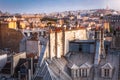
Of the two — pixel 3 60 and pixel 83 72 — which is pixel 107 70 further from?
pixel 3 60

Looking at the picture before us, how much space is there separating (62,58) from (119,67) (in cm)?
196

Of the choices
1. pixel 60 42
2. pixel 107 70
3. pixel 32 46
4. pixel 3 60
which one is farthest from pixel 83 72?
pixel 32 46

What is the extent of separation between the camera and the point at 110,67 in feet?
29.9

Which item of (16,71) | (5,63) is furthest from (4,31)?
(16,71)

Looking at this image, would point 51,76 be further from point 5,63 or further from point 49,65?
point 5,63

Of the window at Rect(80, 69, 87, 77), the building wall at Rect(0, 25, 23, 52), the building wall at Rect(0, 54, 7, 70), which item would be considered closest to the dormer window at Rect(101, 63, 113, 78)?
the window at Rect(80, 69, 87, 77)

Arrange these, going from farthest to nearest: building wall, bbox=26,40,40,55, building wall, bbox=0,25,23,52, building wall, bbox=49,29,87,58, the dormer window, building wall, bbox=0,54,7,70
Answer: building wall, bbox=0,25,23,52, building wall, bbox=26,40,40,55, building wall, bbox=0,54,7,70, building wall, bbox=49,29,87,58, the dormer window

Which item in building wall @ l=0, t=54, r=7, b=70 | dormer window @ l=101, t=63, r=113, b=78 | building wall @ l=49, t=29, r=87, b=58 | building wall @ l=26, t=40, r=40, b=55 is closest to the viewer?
dormer window @ l=101, t=63, r=113, b=78

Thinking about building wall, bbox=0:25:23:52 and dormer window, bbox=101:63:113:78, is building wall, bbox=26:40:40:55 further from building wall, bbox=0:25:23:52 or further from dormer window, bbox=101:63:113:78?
dormer window, bbox=101:63:113:78

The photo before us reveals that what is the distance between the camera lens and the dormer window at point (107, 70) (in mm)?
9133

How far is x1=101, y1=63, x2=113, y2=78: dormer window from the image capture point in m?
9.13

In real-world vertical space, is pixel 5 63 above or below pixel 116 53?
below

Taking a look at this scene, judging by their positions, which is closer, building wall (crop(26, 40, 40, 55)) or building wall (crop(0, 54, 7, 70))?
building wall (crop(0, 54, 7, 70))

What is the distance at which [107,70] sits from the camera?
918 centimetres
